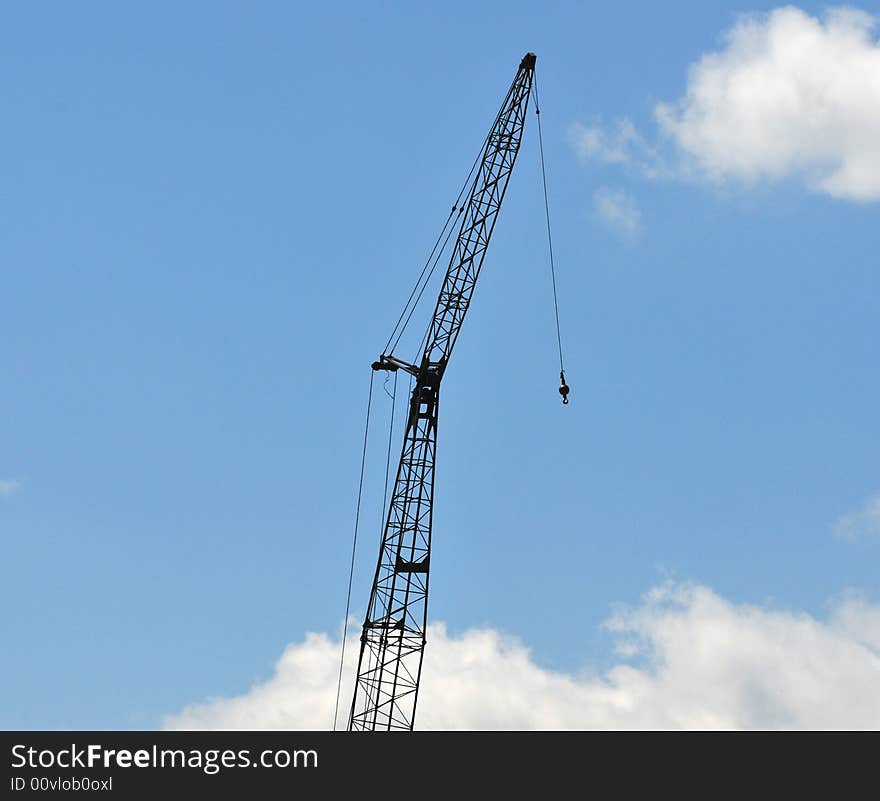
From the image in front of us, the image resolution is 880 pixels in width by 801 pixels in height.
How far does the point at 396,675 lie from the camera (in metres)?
102

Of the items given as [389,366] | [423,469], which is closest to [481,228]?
[389,366]

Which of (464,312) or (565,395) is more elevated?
(464,312)
